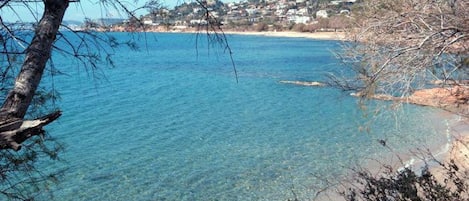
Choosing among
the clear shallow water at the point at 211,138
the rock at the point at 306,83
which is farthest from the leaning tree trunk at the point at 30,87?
the rock at the point at 306,83

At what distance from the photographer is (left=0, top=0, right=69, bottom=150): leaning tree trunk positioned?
1.65 metres

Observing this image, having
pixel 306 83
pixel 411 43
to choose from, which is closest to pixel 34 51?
pixel 411 43

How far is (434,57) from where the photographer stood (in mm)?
4840

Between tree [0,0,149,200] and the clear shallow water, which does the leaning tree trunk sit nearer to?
tree [0,0,149,200]

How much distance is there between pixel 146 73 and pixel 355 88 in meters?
30.4

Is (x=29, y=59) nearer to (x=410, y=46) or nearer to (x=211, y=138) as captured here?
(x=410, y=46)

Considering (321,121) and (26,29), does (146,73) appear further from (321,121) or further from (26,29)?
(26,29)

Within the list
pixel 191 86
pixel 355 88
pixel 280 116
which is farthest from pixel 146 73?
pixel 355 88

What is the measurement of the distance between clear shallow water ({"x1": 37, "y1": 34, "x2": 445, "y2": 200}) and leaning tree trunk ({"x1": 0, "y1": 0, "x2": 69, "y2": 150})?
99 cm

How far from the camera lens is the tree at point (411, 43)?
185 inches

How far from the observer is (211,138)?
1571 centimetres

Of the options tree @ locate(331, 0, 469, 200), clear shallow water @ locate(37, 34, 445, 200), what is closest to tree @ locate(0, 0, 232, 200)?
clear shallow water @ locate(37, 34, 445, 200)

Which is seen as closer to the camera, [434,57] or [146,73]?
[434,57]

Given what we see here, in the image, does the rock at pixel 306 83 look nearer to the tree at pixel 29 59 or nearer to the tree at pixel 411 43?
the tree at pixel 411 43
